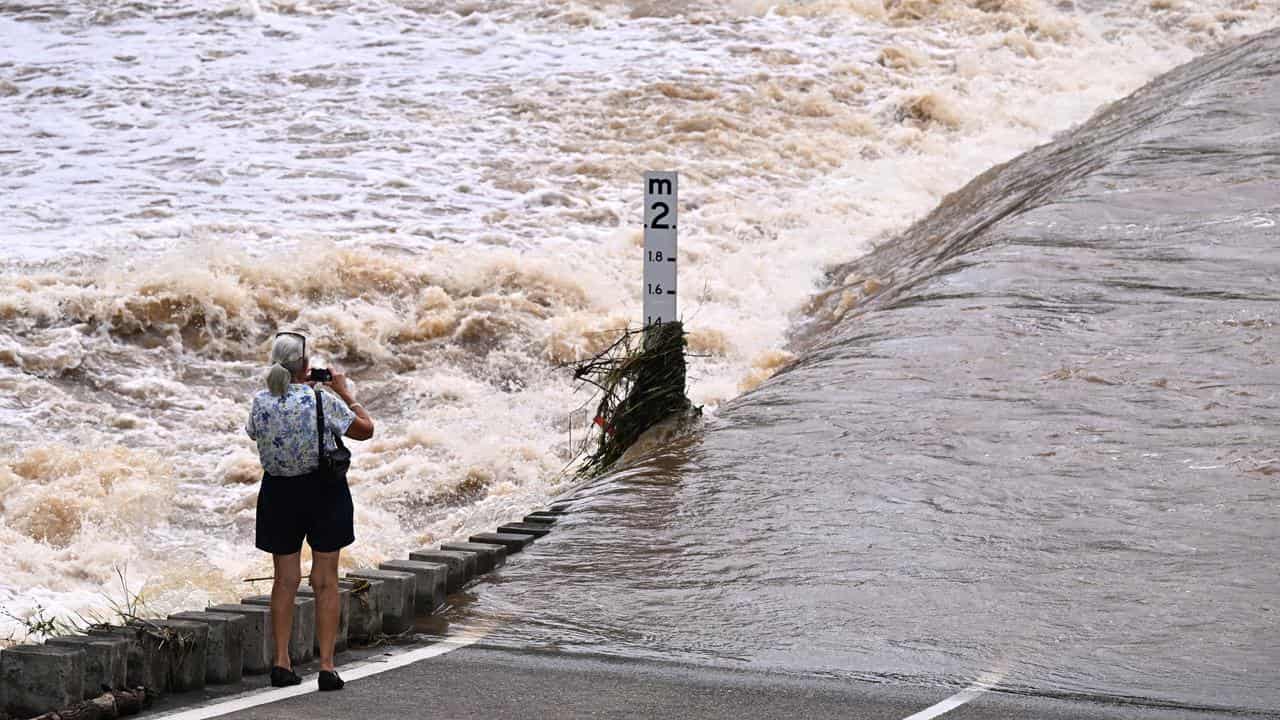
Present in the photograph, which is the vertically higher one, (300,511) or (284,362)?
(284,362)

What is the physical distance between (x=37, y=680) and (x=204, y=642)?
0.58 metres

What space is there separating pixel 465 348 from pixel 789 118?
10.2 meters

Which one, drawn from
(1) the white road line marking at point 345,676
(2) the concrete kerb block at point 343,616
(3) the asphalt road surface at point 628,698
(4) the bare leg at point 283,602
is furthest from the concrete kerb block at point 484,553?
(4) the bare leg at point 283,602

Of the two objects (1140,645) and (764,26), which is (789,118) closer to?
(764,26)

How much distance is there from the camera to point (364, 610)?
5652 millimetres

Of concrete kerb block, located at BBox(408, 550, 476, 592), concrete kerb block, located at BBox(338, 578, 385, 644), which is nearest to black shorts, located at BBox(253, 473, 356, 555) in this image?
concrete kerb block, located at BBox(338, 578, 385, 644)

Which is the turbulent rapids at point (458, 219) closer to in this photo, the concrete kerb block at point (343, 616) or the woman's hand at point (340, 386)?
the concrete kerb block at point (343, 616)

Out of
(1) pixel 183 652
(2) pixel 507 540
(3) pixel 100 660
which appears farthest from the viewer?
(2) pixel 507 540

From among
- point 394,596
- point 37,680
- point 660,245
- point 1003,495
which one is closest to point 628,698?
point 394,596

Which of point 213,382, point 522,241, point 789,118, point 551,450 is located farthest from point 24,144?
point 551,450

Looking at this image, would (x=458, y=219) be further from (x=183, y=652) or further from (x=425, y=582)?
(x=183, y=652)

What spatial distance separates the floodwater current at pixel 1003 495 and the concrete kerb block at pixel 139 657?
4.73 feet

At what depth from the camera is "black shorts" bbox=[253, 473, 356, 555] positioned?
16.5 ft

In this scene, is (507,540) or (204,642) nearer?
(204,642)
